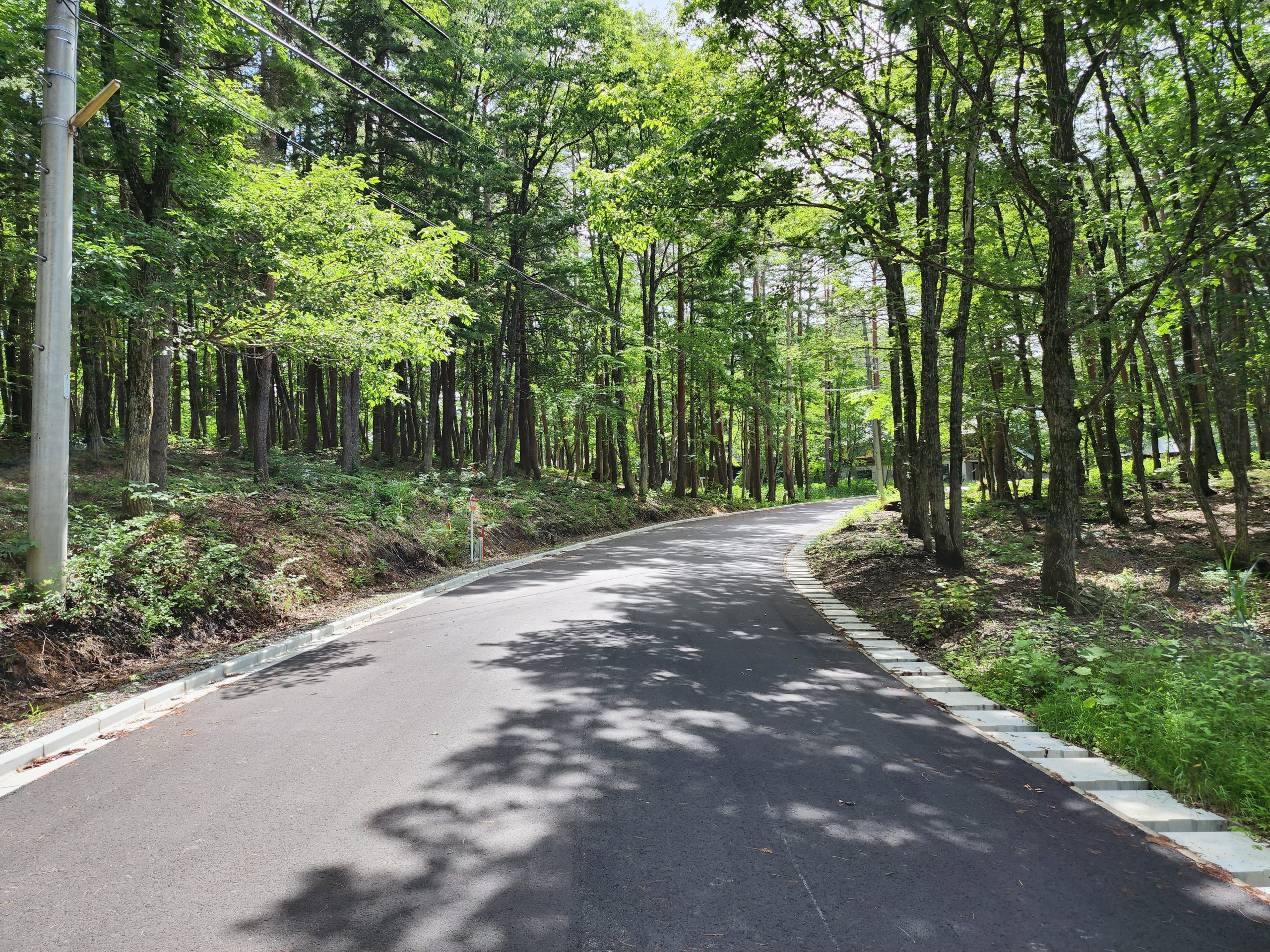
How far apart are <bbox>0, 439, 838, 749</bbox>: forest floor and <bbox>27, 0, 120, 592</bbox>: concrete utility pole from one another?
273 mm

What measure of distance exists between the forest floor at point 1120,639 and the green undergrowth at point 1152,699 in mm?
12

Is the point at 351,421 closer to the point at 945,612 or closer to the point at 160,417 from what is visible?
the point at 160,417

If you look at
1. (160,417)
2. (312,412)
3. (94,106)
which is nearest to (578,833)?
(94,106)

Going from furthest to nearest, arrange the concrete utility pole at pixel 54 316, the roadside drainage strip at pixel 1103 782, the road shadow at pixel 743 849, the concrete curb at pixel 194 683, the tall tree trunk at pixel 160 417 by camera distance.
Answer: the tall tree trunk at pixel 160 417, the concrete utility pole at pixel 54 316, the concrete curb at pixel 194 683, the roadside drainage strip at pixel 1103 782, the road shadow at pixel 743 849

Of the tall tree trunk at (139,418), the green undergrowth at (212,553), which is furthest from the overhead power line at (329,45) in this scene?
the green undergrowth at (212,553)

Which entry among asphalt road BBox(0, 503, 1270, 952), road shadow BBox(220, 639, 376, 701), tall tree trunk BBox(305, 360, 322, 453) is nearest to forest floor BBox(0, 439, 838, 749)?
road shadow BBox(220, 639, 376, 701)

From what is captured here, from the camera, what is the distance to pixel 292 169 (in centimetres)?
1088

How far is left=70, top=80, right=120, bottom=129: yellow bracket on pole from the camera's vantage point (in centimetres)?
577

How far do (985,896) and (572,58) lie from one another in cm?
2514

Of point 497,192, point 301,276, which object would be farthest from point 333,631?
point 497,192

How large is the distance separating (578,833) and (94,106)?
291 inches

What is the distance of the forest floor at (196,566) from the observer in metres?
5.94

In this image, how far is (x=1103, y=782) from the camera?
4.04 m

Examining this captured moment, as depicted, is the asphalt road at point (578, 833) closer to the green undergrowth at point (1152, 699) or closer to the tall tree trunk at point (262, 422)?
the green undergrowth at point (1152, 699)
